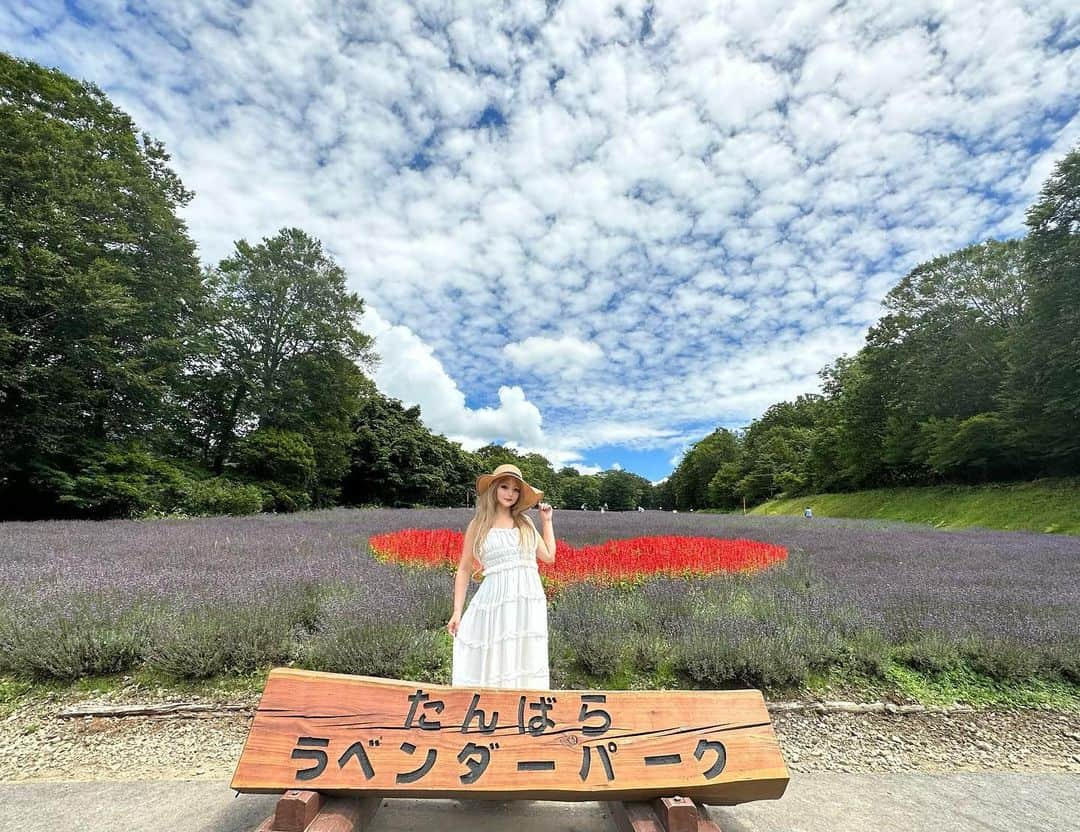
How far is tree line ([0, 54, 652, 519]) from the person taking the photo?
521 inches

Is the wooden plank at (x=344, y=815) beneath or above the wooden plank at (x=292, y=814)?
beneath

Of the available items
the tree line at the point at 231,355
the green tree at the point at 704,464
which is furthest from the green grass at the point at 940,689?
the green tree at the point at 704,464

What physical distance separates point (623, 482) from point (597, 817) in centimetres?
9129

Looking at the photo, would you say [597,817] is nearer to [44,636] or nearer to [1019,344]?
[44,636]

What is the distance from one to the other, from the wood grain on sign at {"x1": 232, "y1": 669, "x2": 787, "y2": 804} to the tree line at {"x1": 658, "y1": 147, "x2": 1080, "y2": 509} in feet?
75.2

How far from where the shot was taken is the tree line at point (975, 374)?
18.0 metres

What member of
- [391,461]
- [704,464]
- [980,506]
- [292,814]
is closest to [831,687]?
[292,814]

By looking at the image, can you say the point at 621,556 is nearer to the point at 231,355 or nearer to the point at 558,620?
the point at 558,620

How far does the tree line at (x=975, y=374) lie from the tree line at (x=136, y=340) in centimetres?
2886

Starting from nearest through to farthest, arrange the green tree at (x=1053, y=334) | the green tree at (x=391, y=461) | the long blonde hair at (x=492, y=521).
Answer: the long blonde hair at (x=492, y=521) → the green tree at (x=1053, y=334) → the green tree at (x=391, y=461)

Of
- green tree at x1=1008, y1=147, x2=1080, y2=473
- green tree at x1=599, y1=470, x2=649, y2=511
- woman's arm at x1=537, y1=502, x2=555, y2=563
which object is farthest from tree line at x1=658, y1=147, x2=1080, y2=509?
green tree at x1=599, y1=470, x2=649, y2=511

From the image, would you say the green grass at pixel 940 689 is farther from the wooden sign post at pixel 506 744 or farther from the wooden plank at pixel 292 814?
the wooden plank at pixel 292 814

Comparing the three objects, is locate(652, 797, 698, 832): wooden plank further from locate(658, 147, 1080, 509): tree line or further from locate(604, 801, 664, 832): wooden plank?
locate(658, 147, 1080, 509): tree line

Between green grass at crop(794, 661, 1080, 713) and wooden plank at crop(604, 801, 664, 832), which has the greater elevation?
wooden plank at crop(604, 801, 664, 832)
